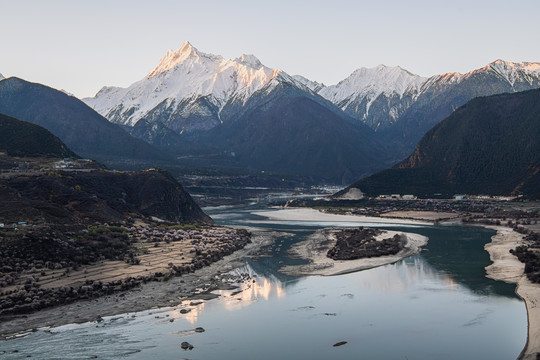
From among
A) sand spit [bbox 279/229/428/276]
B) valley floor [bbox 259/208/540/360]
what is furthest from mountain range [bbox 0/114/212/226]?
valley floor [bbox 259/208/540/360]

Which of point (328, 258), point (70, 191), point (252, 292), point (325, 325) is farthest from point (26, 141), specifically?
point (325, 325)

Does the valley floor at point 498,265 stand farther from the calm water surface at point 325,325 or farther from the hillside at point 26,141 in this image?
the hillside at point 26,141

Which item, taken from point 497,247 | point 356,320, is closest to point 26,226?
point 356,320

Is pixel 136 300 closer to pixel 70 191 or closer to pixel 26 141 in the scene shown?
pixel 70 191

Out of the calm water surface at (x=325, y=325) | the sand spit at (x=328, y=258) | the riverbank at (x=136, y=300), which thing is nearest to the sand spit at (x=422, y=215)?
the sand spit at (x=328, y=258)

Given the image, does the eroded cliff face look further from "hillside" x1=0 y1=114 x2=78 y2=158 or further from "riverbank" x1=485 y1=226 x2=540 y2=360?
"riverbank" x1=485 y1=226 x2=540 y2=360

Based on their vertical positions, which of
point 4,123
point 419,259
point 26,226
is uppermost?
point 4,123

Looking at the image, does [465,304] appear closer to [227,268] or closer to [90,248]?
[227,268]
